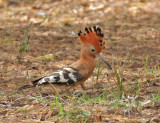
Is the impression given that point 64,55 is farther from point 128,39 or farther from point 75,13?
point 75,13

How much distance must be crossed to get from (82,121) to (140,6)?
765 cm

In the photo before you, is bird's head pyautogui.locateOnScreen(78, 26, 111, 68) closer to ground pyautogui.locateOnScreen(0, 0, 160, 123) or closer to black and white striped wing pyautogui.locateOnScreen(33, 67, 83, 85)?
ground pyautogui.locateOnScreen(0, 0, 160, 123)

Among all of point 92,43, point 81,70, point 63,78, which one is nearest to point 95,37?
point 92,43

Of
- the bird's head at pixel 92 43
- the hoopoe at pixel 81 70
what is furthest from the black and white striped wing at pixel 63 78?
the bird's head at pixel 92 43

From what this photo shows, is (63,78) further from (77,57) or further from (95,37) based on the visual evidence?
(77,57)

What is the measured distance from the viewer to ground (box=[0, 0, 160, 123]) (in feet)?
11.1

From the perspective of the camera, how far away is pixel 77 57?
6.09 m

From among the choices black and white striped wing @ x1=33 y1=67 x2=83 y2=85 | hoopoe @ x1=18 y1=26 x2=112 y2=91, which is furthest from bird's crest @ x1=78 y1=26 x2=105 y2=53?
black and white striped wing @ x1=33 y1=67 x2=83 y2=85

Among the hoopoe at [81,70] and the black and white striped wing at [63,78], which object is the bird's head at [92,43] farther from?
the black and white striped wing at [63,78]

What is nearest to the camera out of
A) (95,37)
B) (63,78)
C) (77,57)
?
(63,78)

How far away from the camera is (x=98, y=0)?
34.3 ft

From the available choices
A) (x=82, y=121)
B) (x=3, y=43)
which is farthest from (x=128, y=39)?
(x=82, y=121)

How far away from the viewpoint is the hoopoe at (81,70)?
4.23 meters

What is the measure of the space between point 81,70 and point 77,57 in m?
1.74
